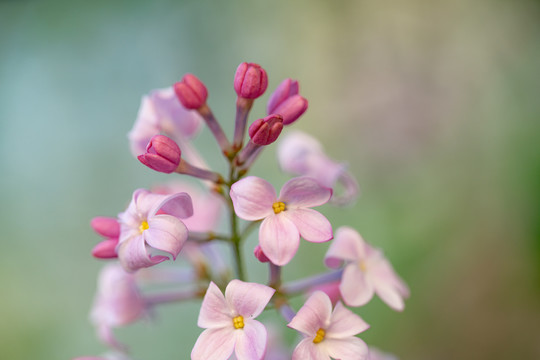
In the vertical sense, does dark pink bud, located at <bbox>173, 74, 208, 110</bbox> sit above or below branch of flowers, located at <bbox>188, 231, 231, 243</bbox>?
above

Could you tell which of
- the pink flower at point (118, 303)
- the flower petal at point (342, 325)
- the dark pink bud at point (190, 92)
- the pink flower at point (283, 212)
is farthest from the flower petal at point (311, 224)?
the pink flower at point (118, 303)

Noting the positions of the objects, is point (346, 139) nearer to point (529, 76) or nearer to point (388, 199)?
point (388, 199)

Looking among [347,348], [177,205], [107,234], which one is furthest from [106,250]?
[347,348]

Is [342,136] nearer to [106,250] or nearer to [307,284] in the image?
[307,284]

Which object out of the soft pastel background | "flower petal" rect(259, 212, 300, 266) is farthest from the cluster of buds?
the soft pastel background

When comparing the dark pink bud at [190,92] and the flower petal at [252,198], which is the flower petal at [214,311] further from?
the dark pink bud at [190,92]

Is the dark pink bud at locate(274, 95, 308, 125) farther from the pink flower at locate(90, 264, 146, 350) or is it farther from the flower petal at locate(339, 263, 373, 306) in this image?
the pink flower at locate(90, 264, 146, 350)
